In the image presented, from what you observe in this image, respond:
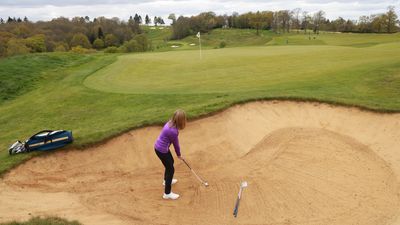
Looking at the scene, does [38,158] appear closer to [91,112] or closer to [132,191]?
[132,191]

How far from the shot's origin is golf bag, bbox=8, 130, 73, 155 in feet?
37.0

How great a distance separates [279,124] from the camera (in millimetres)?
13602

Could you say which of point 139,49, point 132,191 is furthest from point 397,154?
point 139,49

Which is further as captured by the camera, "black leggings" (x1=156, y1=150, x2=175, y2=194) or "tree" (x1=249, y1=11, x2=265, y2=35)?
"tree" (x1=249, y1=11, x2=265, y2=35)

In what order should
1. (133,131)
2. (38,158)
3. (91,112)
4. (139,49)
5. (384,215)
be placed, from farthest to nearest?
(139,49) < (91,112) < (133,131) < (38,158) < (384,215)

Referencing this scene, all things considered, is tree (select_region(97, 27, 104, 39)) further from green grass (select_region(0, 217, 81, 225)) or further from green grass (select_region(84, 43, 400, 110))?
green grass (select_region(0, 217, 81, 225))

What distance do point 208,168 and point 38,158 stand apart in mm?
5248

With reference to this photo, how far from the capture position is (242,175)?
10781 millimetres

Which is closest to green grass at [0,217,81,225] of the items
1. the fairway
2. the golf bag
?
the fairway

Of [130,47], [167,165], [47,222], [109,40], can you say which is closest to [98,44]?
[109,40]

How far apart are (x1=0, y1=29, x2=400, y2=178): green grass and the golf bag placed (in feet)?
1.01

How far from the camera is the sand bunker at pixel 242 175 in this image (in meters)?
8.88

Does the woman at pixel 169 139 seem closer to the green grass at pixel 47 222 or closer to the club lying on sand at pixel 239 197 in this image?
the club lying on sand at pixel 239 197

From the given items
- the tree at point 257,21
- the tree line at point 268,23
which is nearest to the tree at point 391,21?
the tree line at point 268,23
